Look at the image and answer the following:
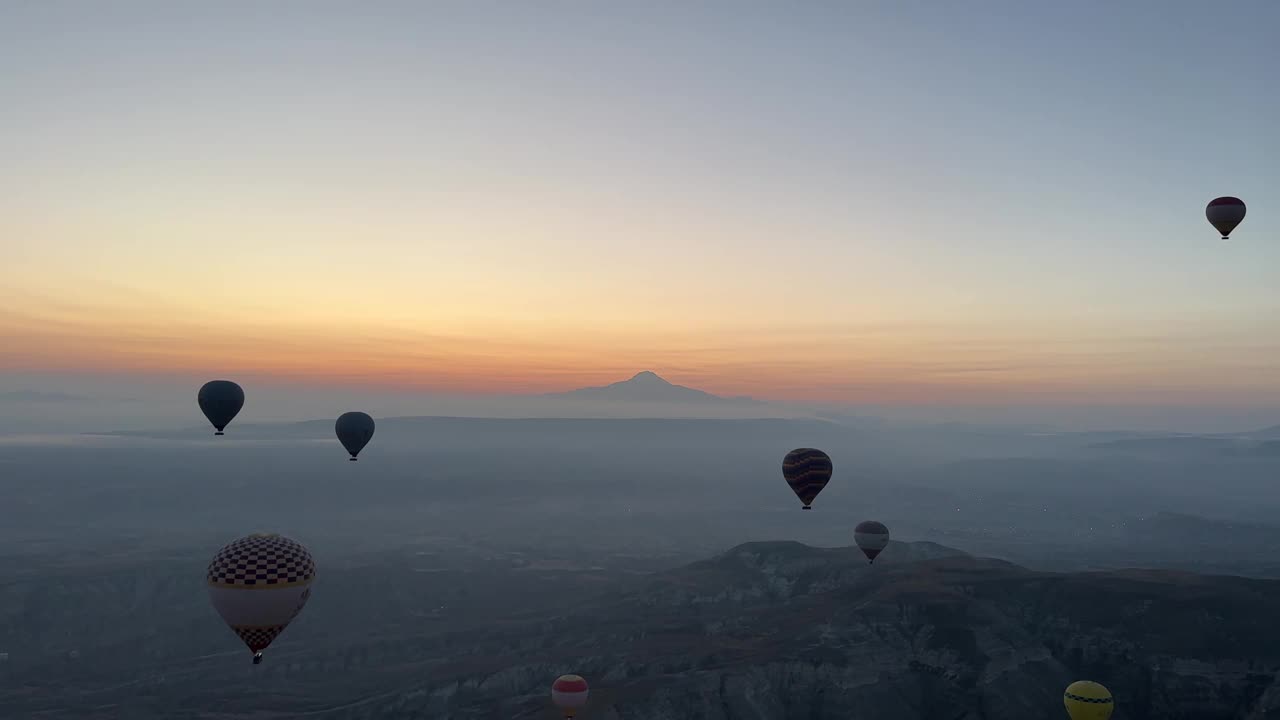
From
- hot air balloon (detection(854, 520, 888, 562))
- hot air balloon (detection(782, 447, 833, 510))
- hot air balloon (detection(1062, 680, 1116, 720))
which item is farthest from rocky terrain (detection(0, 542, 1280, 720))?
hot air balloon (detection(782, 447, 833, 510))

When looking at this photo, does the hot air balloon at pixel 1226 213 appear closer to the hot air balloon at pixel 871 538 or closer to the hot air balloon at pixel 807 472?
the hot air balloon at pixel 807 472

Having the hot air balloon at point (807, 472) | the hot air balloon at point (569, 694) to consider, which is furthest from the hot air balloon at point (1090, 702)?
the hot air balloon at point (569, 694)

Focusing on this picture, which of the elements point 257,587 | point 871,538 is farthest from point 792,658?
point 257,587

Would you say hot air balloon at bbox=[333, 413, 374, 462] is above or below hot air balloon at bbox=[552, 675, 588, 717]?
above

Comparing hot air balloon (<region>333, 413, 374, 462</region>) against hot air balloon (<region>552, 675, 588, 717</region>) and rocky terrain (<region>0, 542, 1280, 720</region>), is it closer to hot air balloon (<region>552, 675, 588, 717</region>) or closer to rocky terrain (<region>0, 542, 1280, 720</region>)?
rocky terrain (<region>0, 542, 1280, 720</region>)

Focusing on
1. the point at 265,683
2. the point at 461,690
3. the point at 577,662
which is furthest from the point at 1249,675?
the point at 265,683
